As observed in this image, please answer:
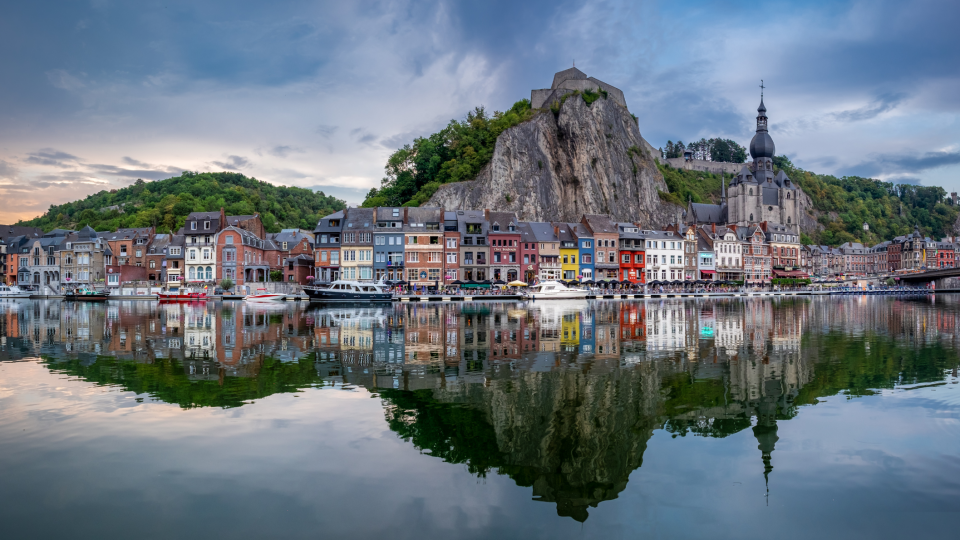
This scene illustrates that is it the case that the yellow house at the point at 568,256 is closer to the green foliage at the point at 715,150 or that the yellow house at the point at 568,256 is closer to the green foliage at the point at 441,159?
the green foliage at the point at 441,159

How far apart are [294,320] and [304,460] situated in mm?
25013

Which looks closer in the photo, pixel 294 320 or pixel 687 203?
pixel 294 320

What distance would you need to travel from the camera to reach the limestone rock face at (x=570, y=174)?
77375mm

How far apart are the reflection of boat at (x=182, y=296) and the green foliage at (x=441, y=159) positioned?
27.6 meters

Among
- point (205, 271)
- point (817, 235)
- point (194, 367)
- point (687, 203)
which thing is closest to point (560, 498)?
point (194, 367)

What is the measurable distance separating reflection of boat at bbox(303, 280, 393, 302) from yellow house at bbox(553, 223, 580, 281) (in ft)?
82.5

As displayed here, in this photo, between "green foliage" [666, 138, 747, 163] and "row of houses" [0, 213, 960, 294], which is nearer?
"row of houses" [0, 213, 960, 294]

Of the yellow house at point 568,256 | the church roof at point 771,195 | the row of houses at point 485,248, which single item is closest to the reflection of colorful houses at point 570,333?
the row of houses at point 485,248

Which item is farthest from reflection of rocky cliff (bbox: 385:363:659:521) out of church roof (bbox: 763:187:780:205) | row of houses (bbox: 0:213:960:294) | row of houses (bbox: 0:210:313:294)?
church roof (bbox: 763:187:780:205)

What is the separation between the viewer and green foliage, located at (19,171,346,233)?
90.0 m

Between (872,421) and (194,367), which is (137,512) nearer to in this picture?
(194,367)

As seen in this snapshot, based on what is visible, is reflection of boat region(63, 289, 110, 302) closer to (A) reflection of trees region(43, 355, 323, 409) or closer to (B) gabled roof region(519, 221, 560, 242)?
(B) gabled roof region(519, 221, 560, 242)

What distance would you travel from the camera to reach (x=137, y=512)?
22.2 ft

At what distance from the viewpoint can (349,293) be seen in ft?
171
